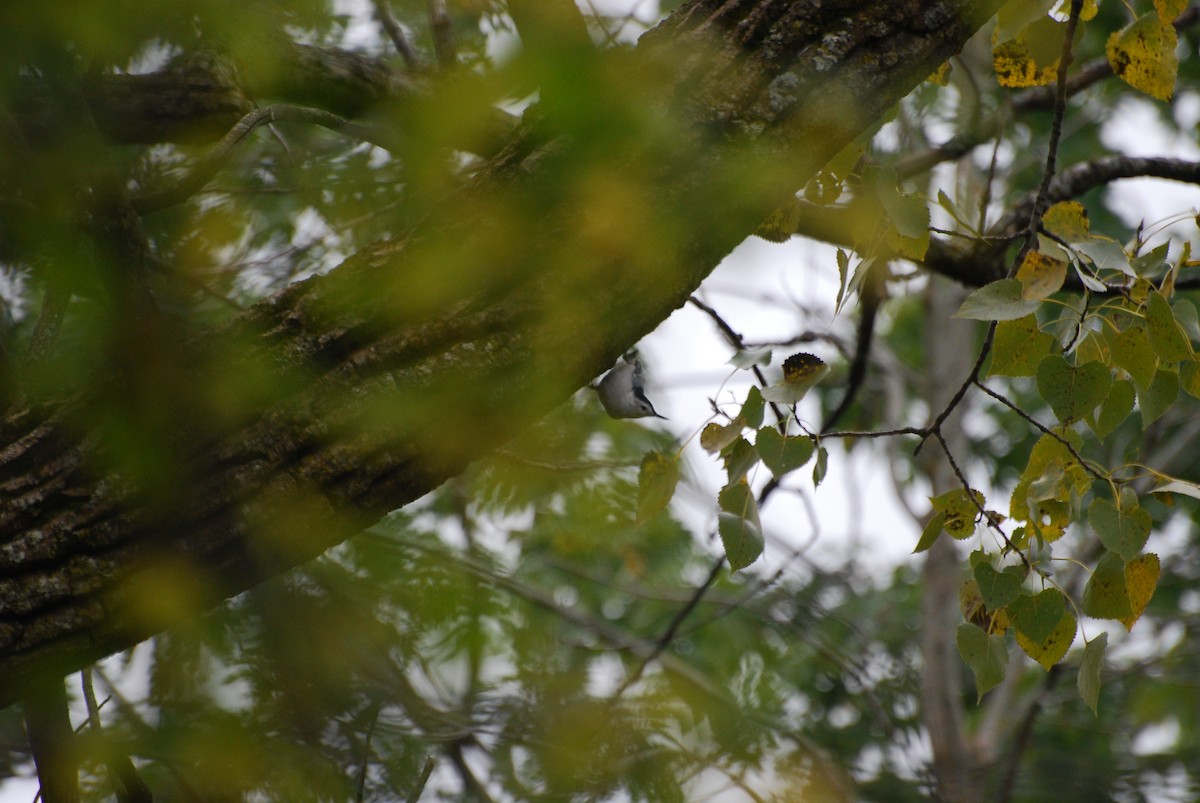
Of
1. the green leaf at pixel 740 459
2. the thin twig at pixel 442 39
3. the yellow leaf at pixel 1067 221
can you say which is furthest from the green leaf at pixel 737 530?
the thin twig at pixel 442 39

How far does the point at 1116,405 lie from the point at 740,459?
1.24 ft

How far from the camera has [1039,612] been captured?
3.23 ft

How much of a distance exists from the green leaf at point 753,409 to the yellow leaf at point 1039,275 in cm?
27

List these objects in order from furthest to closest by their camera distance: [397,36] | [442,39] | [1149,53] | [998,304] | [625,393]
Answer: [397,36]
[442,39]
[625,393]
[1149,53]
[998,304]

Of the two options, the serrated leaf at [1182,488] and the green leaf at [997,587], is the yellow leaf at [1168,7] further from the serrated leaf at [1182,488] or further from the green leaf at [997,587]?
the green leaf at [997,587]

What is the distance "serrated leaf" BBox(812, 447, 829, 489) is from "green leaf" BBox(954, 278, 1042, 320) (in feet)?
0.69

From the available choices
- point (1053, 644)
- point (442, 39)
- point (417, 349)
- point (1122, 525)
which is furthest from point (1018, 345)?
point (442, 39)

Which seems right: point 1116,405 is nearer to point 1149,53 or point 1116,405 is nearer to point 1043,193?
point 1043,193

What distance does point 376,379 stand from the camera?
0.92m

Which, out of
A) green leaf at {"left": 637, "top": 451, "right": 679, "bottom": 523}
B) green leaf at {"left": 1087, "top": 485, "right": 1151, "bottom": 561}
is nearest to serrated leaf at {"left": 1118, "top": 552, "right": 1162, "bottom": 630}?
green leaf at {"left": 1087, "top": 485, "right": 1151, "bottom": 561}

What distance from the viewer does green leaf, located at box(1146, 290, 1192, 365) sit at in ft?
2.99

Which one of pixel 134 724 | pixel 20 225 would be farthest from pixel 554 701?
pixel 20 225

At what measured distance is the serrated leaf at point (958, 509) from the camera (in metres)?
1.04

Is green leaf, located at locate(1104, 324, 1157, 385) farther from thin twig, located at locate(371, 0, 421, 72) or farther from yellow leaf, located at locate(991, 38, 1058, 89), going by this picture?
thin twig, located at locate(371, 0, 421, 72)
